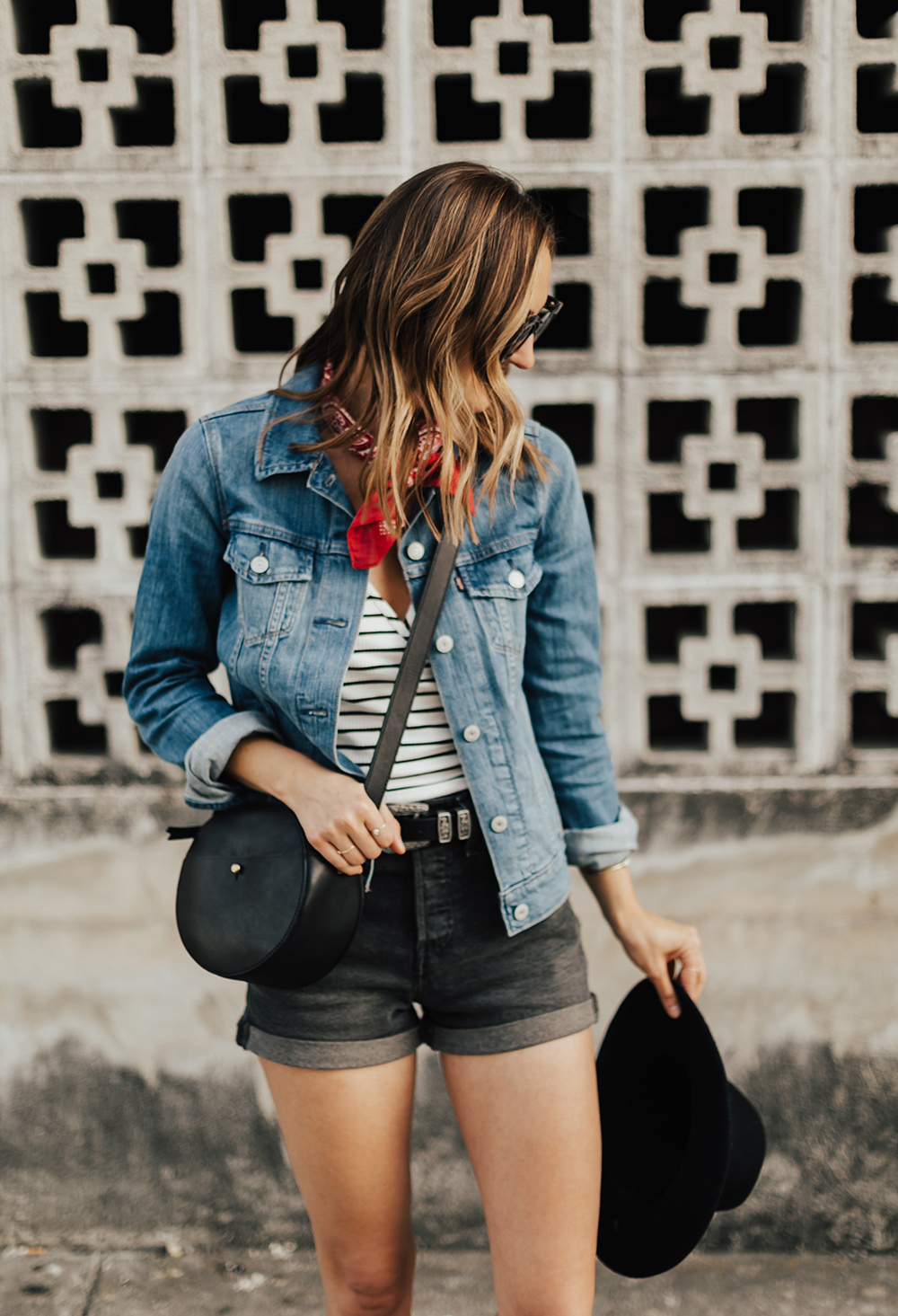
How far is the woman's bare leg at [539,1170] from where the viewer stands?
4.58ft

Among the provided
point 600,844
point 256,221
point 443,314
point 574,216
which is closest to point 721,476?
point 574,216

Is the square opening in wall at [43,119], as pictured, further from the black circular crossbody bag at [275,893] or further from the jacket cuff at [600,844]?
the jacket cuff at [600,844]

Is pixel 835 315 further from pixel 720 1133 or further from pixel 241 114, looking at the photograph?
pixel 720 1133

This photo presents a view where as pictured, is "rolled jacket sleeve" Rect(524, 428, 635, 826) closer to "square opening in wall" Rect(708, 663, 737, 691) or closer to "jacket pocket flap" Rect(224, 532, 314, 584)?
"jacket pocket flap" Rect(224, 532, 314, 584)

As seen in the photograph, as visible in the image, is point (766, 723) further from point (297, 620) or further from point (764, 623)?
point (297, 620)

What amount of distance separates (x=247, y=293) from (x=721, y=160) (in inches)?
47.3

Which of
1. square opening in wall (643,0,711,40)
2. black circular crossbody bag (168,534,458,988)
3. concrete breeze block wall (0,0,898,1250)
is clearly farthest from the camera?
square opening in wall (643,0,711,40)

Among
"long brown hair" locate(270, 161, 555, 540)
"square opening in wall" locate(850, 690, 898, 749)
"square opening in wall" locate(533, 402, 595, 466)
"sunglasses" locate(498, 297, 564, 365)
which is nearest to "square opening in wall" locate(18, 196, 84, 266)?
"square opening in wall" locate(533, 402, 595, 466)

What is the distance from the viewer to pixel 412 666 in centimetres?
132

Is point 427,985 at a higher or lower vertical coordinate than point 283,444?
lower

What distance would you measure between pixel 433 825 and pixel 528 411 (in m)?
1.36

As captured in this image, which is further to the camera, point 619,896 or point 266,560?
point 619,896

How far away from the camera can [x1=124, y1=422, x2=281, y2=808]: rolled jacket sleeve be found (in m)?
1.38

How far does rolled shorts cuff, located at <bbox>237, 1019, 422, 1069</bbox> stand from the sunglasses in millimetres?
931
